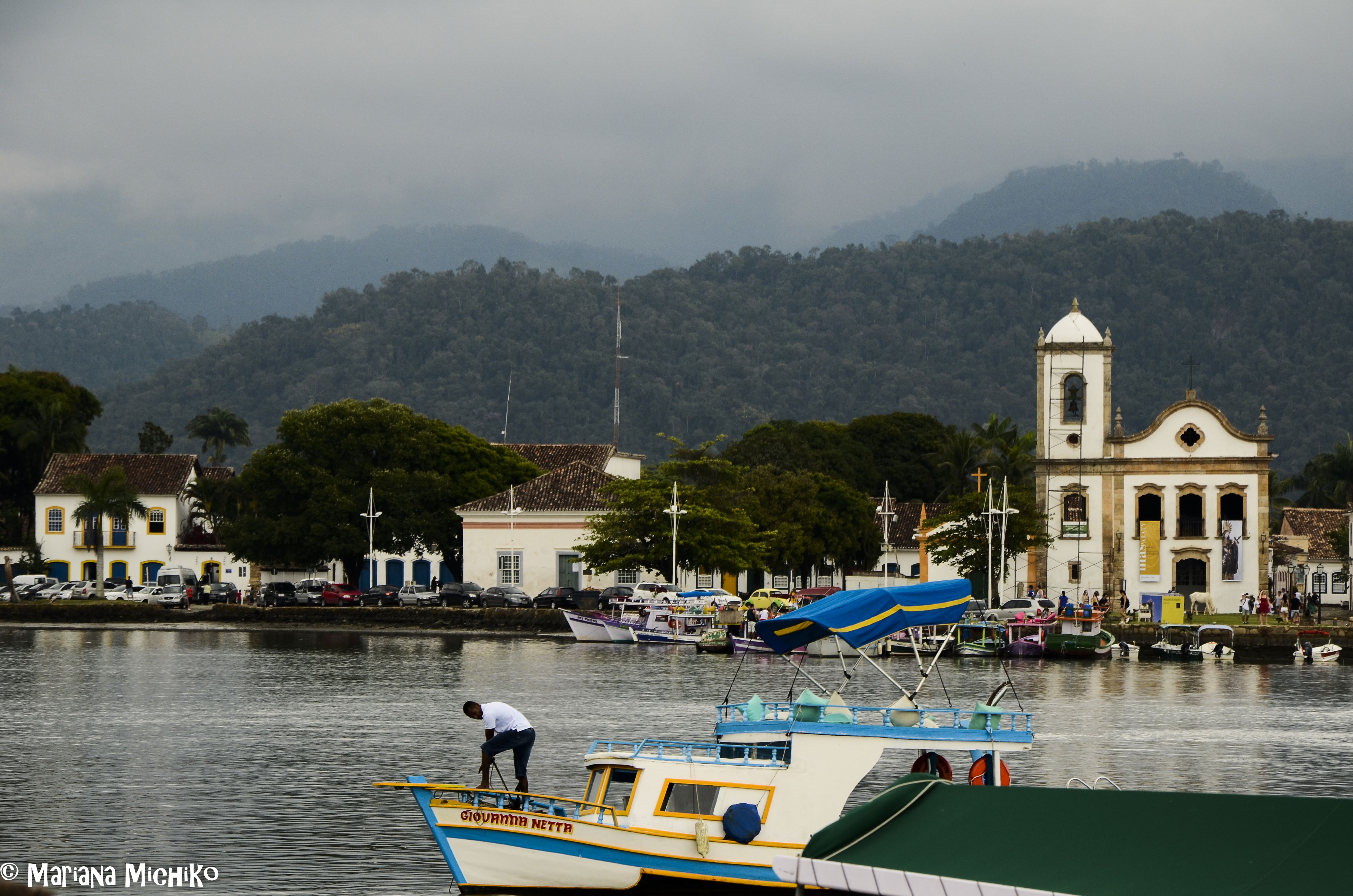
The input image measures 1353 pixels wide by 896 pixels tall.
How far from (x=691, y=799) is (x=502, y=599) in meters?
62.1

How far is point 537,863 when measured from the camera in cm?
2045

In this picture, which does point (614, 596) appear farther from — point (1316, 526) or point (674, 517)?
point (1316, 526)

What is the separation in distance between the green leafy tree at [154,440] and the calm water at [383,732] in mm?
67085

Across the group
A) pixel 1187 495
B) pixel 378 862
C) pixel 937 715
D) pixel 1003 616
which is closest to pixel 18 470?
pixel 1003 616

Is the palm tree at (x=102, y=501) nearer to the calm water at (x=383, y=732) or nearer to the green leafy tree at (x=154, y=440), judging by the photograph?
the calm water at (x=383, y=732)

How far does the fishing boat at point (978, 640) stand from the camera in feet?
225

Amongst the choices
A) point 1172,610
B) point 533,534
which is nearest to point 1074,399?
point 1172,610

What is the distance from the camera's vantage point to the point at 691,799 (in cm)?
2062

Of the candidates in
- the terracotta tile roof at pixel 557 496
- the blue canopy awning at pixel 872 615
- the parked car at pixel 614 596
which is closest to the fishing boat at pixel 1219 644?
the parked car at pixel 614 596

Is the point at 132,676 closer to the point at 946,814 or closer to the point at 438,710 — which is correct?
the point at 438,710

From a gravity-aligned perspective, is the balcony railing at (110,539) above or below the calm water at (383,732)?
above

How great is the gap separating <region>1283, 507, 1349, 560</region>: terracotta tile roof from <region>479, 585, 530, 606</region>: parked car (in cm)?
5113

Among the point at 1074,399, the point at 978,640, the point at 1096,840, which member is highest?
the point at 1074,399

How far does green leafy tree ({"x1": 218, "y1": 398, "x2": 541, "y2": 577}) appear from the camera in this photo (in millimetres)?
86188
